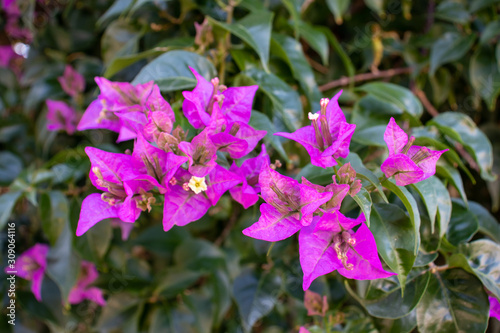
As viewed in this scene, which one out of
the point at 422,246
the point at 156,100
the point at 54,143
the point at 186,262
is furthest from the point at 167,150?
the point at 54,143

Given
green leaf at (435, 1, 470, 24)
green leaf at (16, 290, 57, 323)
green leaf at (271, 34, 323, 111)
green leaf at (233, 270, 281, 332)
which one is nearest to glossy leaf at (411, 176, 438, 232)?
green leaf at (271, 34, 323, 111)

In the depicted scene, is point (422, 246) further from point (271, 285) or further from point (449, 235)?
point (271, 285)

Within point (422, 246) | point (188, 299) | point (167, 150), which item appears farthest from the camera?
point (188, 299)

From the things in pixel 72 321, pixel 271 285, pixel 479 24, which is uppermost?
pixel 479 24

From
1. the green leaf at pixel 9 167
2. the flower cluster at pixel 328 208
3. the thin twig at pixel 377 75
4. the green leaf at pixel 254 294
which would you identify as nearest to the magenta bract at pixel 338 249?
the flower cluster at pixel 328 208

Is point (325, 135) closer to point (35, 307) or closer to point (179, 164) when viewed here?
point (179, 164)

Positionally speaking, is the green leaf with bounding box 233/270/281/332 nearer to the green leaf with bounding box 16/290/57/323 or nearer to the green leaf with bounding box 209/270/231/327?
the green leaf with bounding box 209/270/231/327

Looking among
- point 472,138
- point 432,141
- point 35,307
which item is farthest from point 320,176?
point 35,307

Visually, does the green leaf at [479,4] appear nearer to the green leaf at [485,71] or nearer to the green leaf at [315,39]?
the green leaf at [485,71]
